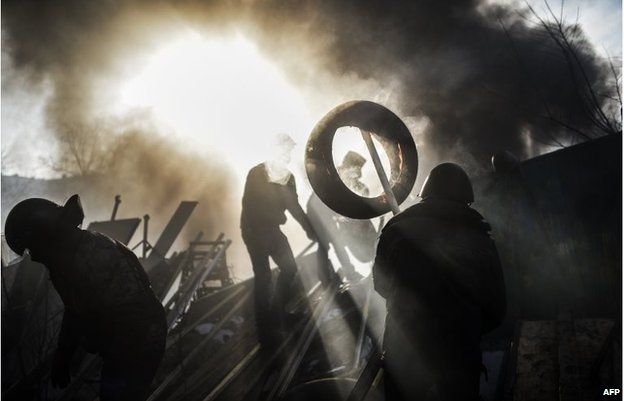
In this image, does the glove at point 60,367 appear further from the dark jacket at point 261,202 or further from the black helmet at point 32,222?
the dark jacket at point 261,202

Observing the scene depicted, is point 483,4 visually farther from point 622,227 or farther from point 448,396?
point 448,396

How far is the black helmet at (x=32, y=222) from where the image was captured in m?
2.33

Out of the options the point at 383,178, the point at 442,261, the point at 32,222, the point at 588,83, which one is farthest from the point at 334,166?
the point at 588,83

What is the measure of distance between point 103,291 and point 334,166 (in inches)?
75.0

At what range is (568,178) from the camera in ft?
14.9

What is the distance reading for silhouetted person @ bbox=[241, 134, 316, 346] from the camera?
413 cm

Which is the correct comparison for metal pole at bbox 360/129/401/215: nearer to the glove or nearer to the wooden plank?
the glove

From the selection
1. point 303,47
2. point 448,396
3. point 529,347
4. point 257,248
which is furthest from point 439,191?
point 303,47

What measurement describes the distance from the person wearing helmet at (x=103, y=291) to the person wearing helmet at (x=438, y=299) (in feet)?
5.69

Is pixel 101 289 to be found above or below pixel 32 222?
below

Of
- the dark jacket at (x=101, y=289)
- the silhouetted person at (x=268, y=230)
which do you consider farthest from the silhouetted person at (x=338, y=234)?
the dark jacket at (x=101, y=289)

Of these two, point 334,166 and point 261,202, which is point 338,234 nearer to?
point 261,202

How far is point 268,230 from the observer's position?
4234 millimetres

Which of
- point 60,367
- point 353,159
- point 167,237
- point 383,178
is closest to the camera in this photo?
point 60,367
